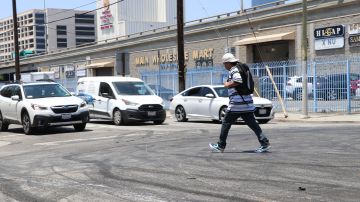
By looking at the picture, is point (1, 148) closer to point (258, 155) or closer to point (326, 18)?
point (258, 155)

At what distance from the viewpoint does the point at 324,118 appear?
21438 mm

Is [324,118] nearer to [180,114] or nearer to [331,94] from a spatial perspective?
[331,94]

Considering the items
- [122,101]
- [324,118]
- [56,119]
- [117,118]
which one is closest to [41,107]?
[56,119]

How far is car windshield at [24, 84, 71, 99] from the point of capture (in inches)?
712

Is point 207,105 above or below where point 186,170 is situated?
above

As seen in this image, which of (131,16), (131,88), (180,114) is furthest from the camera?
(131,16)

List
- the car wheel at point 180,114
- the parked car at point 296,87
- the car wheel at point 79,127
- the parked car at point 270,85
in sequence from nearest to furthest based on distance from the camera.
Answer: the car wheel at point 79,127, the car wheel at point 180,114, the parked car at point 296,87, the parked car at point 270,85

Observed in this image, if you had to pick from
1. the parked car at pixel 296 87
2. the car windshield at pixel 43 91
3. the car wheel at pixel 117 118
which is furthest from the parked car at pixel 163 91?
the car windshield at pixel 43 91

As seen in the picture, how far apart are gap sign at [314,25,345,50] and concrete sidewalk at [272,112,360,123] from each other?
18.5m

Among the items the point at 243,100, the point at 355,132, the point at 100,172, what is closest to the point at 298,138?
the point at 355,132

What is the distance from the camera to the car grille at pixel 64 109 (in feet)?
56.4

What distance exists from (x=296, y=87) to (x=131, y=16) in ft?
259

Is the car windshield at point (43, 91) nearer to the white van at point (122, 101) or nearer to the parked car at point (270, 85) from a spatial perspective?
the white van at point (122, 101)

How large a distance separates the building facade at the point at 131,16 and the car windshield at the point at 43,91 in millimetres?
72413
